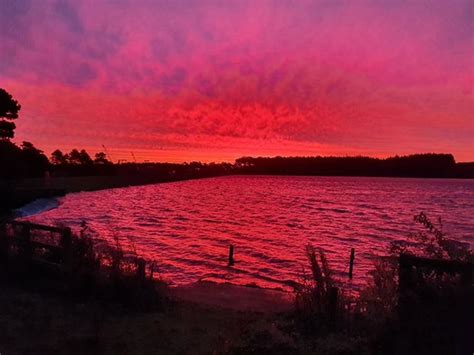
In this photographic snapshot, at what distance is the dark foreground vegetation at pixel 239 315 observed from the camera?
6.95 m

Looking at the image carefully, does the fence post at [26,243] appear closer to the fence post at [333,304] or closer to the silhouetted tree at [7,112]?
the fence post at [333,304]

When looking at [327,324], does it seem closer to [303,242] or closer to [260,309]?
[260,309]

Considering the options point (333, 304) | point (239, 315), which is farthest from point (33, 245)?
point (333, 304)

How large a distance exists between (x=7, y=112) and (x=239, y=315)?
35849 mm

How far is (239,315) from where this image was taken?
33.0 feet

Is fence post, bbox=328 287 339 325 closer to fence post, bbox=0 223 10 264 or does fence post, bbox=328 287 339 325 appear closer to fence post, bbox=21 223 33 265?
fence post, bbox=21 223 33 265

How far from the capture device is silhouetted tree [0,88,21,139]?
36844mm

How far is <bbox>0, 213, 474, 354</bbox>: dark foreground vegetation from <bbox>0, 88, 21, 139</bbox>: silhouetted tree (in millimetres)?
30544

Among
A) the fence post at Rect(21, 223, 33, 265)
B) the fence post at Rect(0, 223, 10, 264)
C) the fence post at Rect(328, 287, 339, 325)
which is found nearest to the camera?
the fence post at Rect(328, 287, 339, 325)

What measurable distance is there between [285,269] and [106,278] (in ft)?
44.6

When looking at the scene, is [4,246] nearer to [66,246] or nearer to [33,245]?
[33,245]

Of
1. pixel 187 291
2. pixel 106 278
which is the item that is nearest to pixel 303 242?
pixel 187 291

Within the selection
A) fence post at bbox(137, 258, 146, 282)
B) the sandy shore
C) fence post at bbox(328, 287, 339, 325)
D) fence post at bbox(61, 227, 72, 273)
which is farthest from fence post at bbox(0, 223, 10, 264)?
fence post at bbox(328, 287, 339, 325)

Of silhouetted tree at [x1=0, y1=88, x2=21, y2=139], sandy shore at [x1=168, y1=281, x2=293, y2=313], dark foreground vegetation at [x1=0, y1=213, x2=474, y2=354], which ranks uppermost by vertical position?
silhouetted tree at [x1=0, y1=88, x2=21, y2=139]
